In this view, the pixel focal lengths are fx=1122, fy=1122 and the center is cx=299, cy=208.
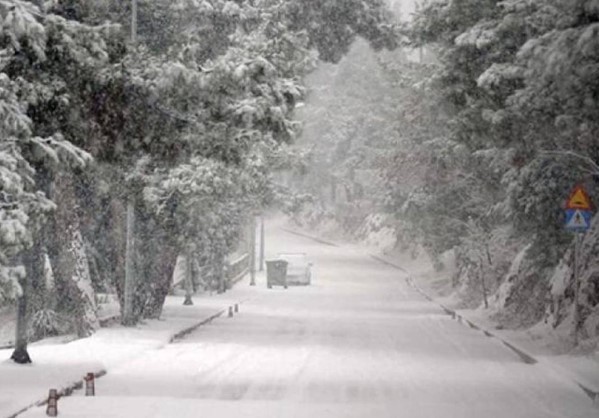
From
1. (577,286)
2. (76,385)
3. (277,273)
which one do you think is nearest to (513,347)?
(577,286)

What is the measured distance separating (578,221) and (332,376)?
5739 mm

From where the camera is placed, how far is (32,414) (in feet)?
42.5

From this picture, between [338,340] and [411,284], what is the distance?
33.9m

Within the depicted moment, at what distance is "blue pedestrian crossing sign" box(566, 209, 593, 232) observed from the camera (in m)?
20.5

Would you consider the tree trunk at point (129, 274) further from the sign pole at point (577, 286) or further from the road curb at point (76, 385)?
the sign pole at point (577, 286)

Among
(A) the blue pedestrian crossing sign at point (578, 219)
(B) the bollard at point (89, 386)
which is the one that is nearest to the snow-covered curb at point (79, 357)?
(B) the bollard at point (89, 386)

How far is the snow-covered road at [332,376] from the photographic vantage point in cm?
1391

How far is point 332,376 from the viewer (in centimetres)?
1828

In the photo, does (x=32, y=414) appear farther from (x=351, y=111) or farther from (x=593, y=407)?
(x=351, y=111)

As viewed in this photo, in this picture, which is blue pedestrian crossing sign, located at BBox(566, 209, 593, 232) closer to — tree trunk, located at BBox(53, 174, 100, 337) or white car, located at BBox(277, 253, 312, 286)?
tree trunk, located at BBox(53, 174, 100, 337)

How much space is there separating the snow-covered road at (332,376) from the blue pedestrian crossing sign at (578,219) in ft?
8.71

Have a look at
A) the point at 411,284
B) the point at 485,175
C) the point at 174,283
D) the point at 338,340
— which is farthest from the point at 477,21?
the point at 411,284

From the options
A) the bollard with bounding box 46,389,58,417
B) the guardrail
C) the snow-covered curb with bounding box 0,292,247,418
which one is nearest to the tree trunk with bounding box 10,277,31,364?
the snow-covered curb with bounding box 0,292,247,418

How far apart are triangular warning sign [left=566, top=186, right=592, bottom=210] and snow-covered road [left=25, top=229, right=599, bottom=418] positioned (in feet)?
9.86
